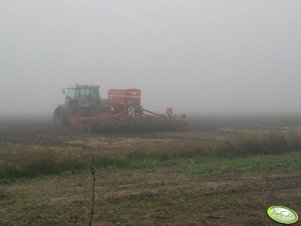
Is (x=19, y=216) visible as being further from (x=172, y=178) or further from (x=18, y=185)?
(x=172, y=178)

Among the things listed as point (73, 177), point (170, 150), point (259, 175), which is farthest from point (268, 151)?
point (73, 177)

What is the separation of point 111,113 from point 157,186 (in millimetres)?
18758

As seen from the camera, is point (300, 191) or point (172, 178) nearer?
point (300, 191)

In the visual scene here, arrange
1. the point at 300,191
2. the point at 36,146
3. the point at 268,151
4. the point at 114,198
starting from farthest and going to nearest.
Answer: the point at 36,146, the point at 268,151, the point at 300,191, the point at 114,198

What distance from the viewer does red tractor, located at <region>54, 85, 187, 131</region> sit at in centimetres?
2492

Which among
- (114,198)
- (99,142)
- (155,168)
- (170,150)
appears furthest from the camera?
(99,142)

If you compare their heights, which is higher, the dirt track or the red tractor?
the red tractor

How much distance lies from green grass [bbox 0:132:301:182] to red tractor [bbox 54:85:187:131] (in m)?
9.87

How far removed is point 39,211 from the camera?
7.57 m

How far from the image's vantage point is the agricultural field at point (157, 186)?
24.0 ft

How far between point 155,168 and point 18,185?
3941 mm
